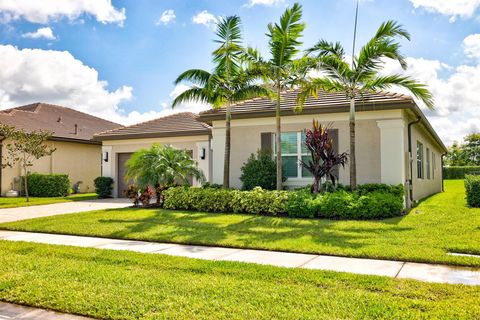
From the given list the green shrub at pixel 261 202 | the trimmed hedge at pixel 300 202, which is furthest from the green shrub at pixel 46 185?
the green shrub at pixel 261 202

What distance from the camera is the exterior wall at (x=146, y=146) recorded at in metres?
17.2

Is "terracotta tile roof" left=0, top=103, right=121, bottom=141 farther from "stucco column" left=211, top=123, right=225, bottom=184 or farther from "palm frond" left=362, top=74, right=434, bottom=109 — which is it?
"palm frond" left=362, top=74, right=434, bottom=109

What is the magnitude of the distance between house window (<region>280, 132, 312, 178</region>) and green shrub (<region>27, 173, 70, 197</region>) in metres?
12.1

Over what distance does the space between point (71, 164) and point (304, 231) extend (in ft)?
59.8

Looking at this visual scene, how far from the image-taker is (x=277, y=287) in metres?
4.44

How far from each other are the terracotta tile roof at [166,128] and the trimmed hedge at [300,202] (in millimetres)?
5577

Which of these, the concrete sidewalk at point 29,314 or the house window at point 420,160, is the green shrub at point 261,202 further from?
the house window at point 420,160

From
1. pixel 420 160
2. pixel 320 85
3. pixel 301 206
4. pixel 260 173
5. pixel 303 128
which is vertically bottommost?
pixel 301 206

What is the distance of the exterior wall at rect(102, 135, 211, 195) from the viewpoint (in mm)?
17156

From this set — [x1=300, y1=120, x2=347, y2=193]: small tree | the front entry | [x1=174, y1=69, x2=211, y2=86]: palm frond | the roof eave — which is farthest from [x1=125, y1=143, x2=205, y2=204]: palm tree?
the front entry

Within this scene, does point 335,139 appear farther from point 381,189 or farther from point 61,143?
point 61,143

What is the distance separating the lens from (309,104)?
514 inches

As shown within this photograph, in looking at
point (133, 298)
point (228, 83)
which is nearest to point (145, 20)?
point (228, 83)

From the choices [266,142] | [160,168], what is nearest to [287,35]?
[266,142]
